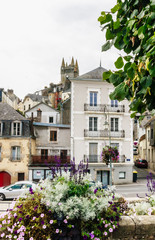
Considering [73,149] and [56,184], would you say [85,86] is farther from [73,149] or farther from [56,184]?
[56,184]

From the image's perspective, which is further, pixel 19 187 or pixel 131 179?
pixel 131 179

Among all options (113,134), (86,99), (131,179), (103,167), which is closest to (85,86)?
(86,99)

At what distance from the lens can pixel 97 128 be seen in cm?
2777

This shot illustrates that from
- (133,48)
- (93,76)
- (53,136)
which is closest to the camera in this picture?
(133,48)

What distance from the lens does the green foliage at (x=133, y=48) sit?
352 cm

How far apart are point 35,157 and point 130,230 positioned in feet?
75.0

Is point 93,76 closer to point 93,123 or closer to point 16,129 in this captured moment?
point 93,123

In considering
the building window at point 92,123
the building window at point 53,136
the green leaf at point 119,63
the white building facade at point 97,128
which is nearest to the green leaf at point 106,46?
the green leaf at point 119,63

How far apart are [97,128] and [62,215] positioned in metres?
23.7

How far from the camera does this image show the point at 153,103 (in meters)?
4.05

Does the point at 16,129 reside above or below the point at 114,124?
below

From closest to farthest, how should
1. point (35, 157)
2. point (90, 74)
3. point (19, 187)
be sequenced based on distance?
point (19, 187) < point (35, 157) < point (90, 74)

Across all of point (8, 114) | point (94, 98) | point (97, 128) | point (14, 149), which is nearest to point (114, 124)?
point (97, 128)

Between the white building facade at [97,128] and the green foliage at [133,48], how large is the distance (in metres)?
23.0
